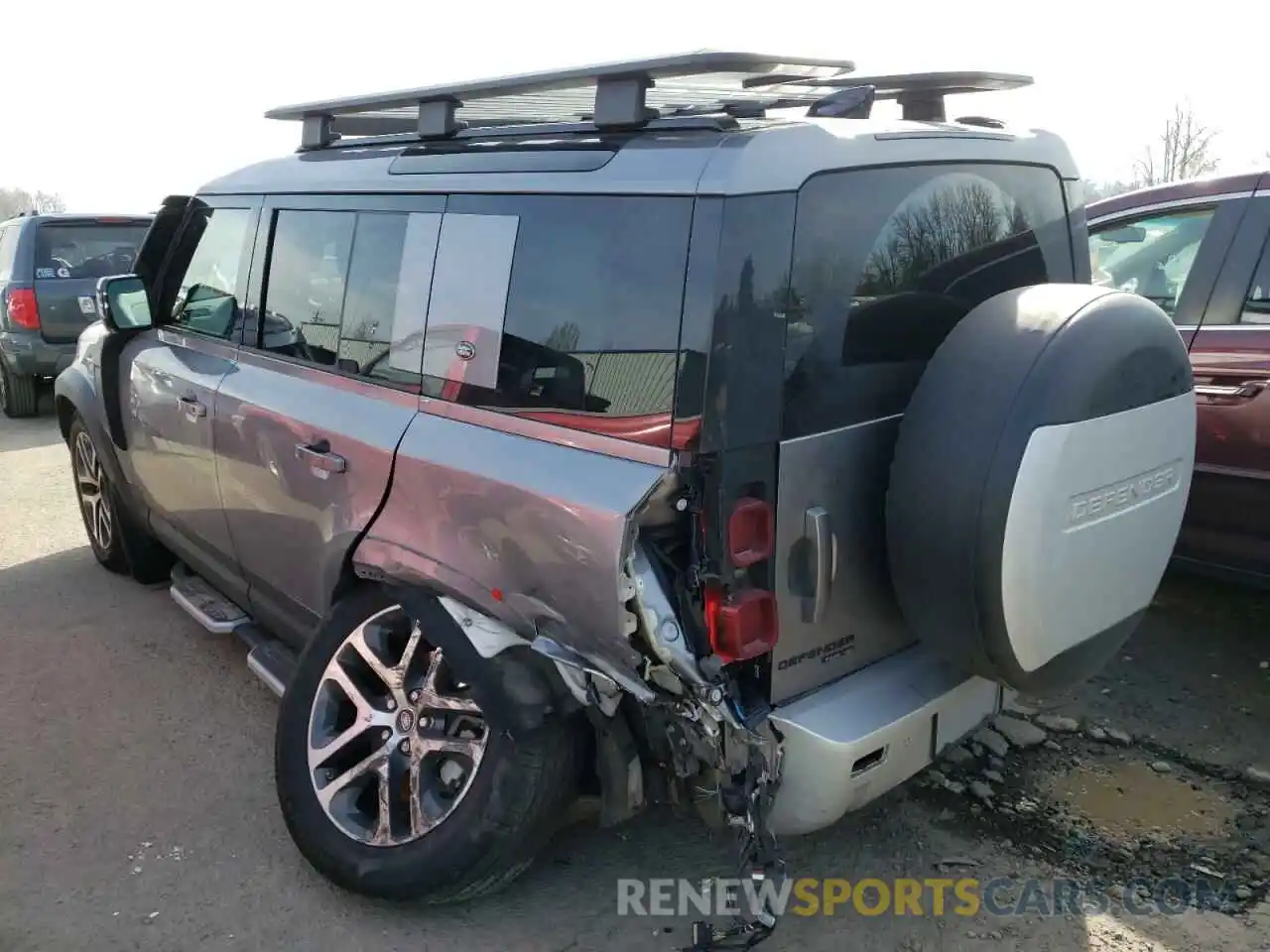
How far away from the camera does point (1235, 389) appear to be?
3.88m

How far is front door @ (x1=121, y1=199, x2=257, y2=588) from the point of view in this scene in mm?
3748

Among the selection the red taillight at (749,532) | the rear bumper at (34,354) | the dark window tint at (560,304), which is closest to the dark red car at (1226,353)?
the red taillight at (749,532)

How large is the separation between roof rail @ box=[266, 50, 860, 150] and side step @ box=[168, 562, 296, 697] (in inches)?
68.9

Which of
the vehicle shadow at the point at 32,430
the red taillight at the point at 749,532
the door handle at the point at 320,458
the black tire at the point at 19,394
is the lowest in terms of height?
the vehicle shadow at the point at 32,430

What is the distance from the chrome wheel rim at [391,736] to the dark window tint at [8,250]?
816 cm

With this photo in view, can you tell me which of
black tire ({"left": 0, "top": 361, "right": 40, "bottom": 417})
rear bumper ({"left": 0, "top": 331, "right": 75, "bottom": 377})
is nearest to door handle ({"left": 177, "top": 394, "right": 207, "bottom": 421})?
rear bumper ({"left": 0, "top": 331, "right": 75, "bottom": 377})

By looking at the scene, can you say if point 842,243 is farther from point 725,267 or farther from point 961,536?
point 961,536

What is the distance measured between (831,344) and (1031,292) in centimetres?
51

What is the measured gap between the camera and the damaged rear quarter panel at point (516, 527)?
7.29ft

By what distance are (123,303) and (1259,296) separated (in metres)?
4.41

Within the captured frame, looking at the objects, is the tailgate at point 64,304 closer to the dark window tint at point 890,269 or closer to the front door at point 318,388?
the front door at point 318,388

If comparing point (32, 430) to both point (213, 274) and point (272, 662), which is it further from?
point (272, 662)

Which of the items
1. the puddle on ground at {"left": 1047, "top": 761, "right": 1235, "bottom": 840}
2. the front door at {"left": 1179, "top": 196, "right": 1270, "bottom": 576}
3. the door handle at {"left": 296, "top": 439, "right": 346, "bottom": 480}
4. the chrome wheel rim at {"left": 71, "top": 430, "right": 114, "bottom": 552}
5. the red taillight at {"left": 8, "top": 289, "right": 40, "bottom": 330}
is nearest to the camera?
the door handle at {"left": 296, "top": 439, "right": 346, "bottom": 480}

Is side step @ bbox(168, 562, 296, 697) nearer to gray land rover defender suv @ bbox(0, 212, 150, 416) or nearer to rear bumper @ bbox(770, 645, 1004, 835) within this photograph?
rear bumper @ bbox(770, 645, 1004, 835)
